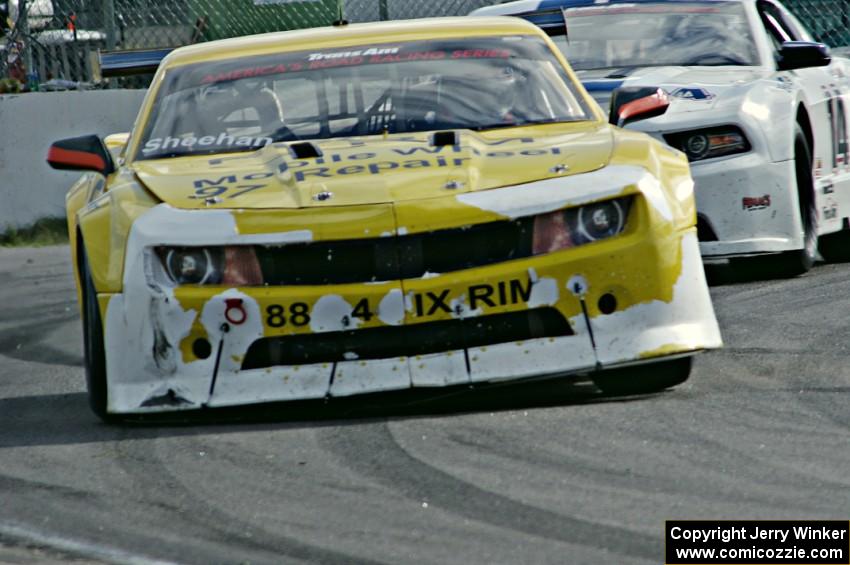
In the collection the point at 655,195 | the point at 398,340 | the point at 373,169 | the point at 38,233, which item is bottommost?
the point at 38,233

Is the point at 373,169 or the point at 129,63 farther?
the point at 129,63

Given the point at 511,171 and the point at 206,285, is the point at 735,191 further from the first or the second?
the point at 206,285

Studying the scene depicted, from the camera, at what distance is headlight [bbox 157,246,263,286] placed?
5.01m

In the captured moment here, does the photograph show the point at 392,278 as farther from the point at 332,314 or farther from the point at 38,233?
the point at 38,233

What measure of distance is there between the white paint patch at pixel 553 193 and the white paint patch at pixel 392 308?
1.13 ft

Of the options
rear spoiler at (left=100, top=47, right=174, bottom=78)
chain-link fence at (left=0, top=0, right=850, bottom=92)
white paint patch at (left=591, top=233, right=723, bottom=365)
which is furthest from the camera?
Result: chain-link fence at (left=0, top=0, right=850, bottom=92)

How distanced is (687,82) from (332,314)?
3.74m

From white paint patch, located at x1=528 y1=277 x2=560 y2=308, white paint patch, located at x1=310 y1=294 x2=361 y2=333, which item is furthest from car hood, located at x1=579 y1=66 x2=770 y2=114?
white paint patch, located at x1=310 y1=294 x2=361 y2=333

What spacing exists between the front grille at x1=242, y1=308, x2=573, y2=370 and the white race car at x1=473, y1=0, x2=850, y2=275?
1.53 m

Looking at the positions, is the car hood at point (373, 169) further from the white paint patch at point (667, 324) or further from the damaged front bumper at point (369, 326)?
the white paint patch at point (667, 324)

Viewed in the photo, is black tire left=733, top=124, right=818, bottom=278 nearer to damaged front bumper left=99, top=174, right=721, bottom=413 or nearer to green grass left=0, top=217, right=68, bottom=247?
damaged front bumper left=99, top=174, right=721, bottom=413

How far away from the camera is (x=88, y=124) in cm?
1302

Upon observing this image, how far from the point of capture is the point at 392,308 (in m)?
4.99

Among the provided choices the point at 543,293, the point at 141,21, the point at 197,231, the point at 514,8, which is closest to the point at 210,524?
the point at 197,231
